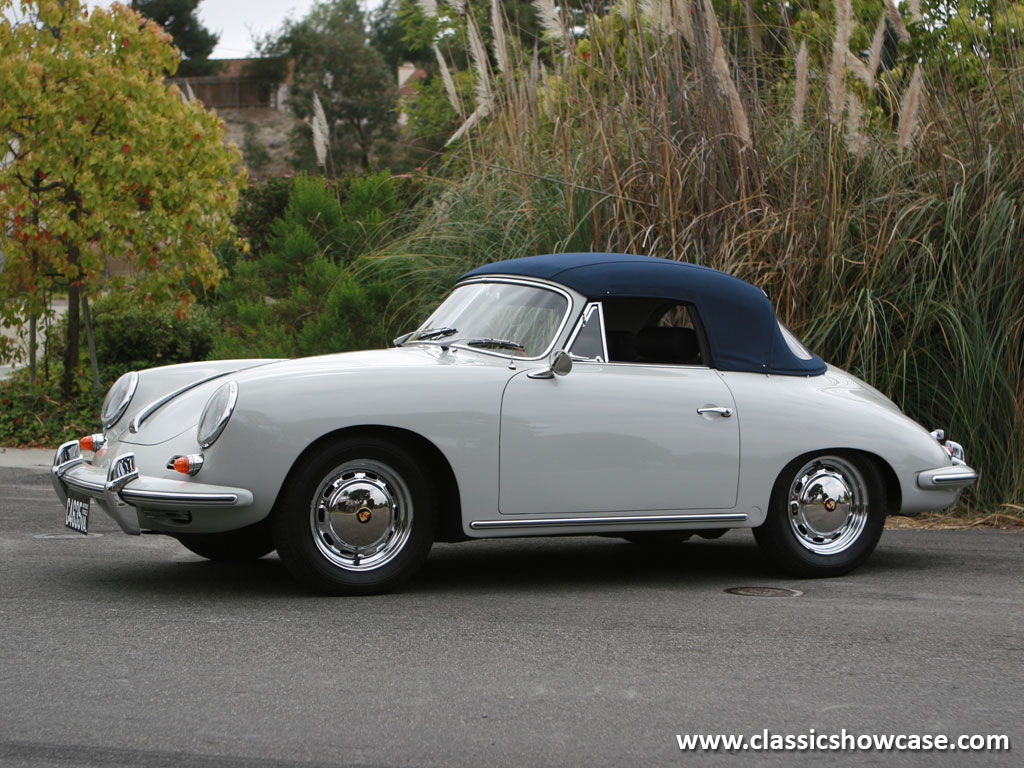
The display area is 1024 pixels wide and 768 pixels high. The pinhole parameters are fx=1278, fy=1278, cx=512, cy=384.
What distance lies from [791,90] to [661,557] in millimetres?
5083

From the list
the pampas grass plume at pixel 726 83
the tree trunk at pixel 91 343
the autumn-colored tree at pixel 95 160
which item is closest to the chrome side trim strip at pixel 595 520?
the pampas grass plume at pixel 726 83

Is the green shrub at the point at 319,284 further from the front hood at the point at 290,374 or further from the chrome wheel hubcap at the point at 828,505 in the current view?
the chrome wheel hubcap at the point at 828,505

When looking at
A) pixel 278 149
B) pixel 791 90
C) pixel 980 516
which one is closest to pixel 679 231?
pixel 791 90

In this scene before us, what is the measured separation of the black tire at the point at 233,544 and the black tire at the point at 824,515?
2.38 metres

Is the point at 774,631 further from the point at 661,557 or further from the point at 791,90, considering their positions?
the point at 791,90

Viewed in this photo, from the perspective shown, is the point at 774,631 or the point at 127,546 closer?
the point at 774,631

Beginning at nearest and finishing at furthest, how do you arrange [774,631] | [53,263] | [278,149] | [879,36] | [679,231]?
[774,631], [679,231], [879,36], [53,263], [278,149]

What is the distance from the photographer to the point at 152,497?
5.08 m

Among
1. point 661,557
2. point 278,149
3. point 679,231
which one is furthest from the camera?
point 278,149

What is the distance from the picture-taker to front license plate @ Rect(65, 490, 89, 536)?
5598mm

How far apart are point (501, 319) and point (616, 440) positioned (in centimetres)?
87

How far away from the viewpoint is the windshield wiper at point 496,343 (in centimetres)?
585

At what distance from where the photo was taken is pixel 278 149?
206 ft

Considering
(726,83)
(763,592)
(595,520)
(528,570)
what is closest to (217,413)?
(595,520)
